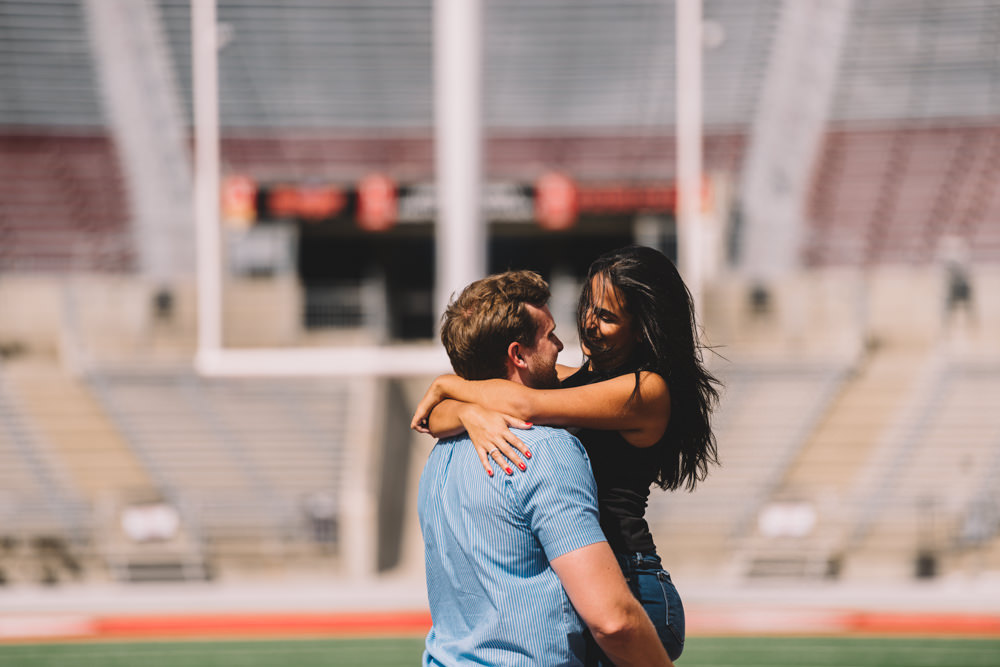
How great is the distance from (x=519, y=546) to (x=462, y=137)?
4.42 metres

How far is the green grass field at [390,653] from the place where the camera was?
6383 millimetres

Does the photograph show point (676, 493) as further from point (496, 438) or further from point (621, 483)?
point (496, 438)

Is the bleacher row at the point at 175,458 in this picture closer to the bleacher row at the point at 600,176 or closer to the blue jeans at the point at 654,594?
the bleacher row at the point at 600,176

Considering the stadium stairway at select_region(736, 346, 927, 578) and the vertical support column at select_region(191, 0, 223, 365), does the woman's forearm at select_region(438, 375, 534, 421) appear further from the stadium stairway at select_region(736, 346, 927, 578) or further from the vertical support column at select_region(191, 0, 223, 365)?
the stadium stairway at select_region(736, 346, 927, 578)

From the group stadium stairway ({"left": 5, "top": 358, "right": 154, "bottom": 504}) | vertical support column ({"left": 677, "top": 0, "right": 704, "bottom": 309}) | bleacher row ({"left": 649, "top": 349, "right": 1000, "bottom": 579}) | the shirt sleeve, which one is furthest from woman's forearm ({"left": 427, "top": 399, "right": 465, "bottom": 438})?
stadium stairway ({"left": 5, "top": 358, "right": 154, "bottom": 504})

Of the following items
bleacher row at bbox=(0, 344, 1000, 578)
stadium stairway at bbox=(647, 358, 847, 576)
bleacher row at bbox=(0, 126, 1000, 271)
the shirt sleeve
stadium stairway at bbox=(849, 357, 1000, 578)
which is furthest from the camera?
bleacher row at bbox=(0, 126, 1000, 271)

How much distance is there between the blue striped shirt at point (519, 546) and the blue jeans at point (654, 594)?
0.42 feet

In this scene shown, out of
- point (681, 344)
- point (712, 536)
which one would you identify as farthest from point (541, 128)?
point (681, 344)

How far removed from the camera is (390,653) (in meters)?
6.72

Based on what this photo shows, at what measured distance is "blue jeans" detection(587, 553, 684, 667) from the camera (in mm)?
1654

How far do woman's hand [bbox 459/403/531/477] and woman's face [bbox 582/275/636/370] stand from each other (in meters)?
0.24

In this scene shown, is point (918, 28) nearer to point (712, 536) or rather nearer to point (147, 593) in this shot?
point (712, 536)

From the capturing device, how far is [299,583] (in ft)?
33.7

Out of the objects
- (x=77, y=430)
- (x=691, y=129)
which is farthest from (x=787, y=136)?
(x=77, y=430)
